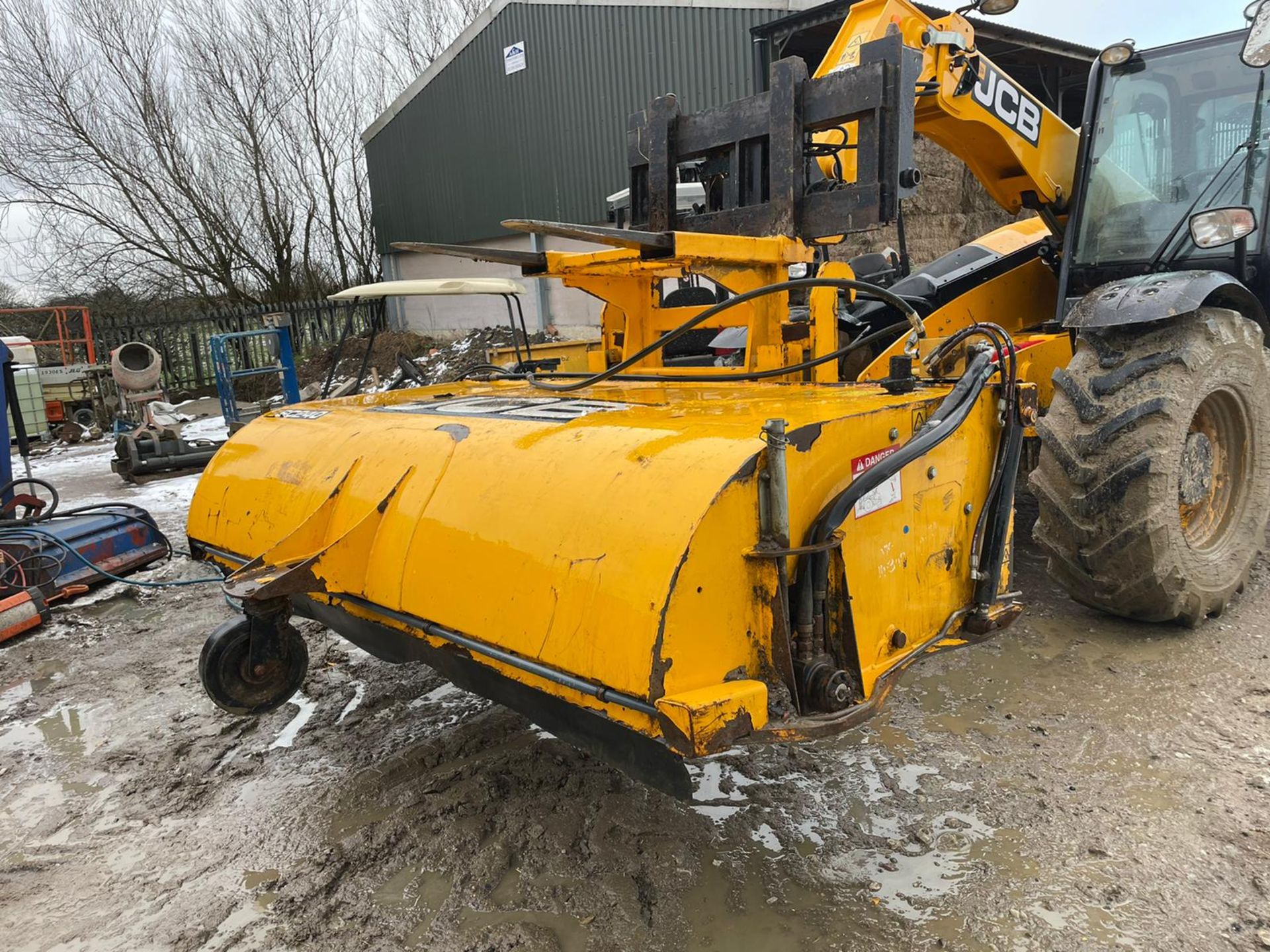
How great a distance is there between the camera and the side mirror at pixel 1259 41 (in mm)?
3734

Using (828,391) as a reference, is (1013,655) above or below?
below

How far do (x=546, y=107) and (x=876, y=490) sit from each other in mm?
14631

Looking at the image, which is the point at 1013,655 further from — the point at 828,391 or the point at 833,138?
the point at 833,138

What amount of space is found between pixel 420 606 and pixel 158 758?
1.47 m

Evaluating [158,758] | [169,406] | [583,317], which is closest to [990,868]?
[158,758]

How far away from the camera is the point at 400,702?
341cm

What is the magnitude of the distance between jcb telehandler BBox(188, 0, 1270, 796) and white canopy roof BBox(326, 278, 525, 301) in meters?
2.06

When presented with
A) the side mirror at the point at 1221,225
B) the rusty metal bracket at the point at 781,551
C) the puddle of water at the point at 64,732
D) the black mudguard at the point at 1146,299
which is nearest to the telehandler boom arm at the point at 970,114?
the side mirror at the point at 1221,225

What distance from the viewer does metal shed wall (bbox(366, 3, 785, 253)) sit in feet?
39.9

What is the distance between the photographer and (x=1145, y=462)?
10.7ft

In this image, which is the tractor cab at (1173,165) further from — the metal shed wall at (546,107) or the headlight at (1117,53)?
the metal shed wall at (546,107)

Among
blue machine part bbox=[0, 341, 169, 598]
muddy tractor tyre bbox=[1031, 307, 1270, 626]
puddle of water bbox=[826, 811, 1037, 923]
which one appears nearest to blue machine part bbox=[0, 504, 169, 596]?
blue machine part bbox=[0, 341, 169, 598]

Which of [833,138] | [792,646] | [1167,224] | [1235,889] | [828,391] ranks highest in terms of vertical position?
[833,138]

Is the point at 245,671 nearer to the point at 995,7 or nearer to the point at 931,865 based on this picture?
the point at 931,865
